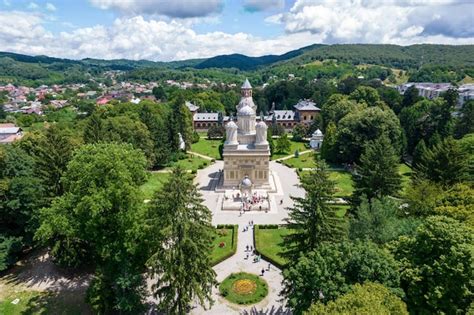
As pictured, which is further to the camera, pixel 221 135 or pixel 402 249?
pixel 221 135

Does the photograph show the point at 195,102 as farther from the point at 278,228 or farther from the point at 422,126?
the point at 278,228

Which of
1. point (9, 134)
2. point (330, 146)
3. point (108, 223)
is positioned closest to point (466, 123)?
point (330, 146)

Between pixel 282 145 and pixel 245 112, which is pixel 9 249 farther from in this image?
pixel 282 145

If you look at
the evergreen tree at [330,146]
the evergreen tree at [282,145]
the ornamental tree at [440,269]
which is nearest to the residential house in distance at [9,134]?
the evergreen tree at [282,145]

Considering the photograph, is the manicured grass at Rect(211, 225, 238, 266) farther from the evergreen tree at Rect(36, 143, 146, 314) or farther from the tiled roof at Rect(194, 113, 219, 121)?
the tiled roof at Rect(194, 113, 219, 121)

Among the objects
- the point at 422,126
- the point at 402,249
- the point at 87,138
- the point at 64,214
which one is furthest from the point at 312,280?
the point at 422,126

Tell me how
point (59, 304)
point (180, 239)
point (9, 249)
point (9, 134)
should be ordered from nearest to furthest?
point (180, 239), point (59, 304), point (9, 249), point (9, 134)

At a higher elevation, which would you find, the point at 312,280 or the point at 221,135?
the point at 312,280

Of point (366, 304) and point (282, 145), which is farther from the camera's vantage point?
point (282, 145)

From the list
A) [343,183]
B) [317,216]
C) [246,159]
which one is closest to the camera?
[317,216]
